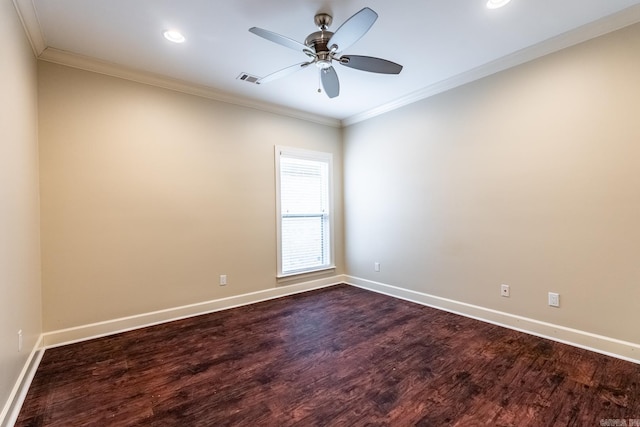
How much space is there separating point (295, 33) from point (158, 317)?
3.17 m

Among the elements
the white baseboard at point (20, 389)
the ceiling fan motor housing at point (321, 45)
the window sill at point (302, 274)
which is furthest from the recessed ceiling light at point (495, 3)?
the white baseboard at point (20, 389)

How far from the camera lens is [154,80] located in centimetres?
320

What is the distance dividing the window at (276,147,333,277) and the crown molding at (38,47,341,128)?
0.57 meters

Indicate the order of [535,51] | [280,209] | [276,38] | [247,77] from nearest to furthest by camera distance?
[276,38] → [535,51] → [247,77] → [280,209]

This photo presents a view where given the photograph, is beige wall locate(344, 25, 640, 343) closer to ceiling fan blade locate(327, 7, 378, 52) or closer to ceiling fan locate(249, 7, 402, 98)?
ceiling fan locate(249, 7, 402, 98)

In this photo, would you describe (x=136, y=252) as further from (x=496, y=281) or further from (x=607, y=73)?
(x=607, y=73)

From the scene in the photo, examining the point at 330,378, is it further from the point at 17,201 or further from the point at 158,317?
the point at 17,201

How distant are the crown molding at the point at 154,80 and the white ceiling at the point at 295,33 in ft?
0.06

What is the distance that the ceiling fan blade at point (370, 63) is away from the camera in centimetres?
225

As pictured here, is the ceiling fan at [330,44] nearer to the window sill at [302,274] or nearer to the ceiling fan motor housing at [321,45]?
the ceiling fan motor housing at [321,45]

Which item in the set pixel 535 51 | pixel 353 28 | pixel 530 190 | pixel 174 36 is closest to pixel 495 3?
pixel 535 51

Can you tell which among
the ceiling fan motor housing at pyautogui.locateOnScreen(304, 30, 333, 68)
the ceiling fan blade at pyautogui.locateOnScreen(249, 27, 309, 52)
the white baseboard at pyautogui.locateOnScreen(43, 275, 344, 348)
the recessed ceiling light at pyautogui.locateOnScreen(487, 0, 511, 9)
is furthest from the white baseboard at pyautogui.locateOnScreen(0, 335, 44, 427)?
the recessed ceiling light at pyautogui.locateOnScreen(487, 0, 511, 9)

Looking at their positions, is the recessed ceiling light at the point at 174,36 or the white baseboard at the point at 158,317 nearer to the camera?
the recessed ceiling light at the point at 174,36

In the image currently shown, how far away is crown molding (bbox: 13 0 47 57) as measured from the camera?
204 cm
